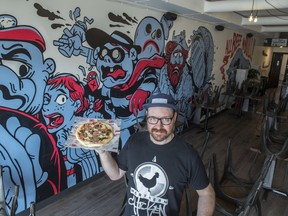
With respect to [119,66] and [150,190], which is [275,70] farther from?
[150,190]

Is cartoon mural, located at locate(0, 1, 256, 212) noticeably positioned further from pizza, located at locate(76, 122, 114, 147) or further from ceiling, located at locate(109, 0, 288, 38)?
pizza, located at locate(76, 122, 114, 147)

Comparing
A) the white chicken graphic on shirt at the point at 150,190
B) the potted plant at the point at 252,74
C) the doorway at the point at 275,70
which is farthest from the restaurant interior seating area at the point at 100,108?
the doorway at the point at 275,70

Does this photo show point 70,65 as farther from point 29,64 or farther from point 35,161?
point 35,161

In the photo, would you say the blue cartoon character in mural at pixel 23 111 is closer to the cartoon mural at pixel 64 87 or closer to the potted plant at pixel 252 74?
the cartoon mural at pixel 64 87

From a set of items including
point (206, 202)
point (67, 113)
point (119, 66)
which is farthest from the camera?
point (119, 66)

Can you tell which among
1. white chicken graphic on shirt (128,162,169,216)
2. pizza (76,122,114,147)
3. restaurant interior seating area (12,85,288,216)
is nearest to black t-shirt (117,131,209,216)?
white chicken graphic on shirt (128,162,169,216)

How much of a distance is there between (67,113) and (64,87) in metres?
0.32

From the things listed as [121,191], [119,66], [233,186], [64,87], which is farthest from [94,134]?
[119,66]

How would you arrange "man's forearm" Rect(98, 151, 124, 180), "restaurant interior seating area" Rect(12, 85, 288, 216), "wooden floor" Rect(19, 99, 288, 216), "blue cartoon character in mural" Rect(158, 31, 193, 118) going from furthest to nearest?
"blue cartoon character in mural" Rect(158, 31, 193, 118) < "wooden floor" Rect(19, 99, 288, 216) < "restaurant interior seating area" Rect(12, 85, 288, 216) < "man's forearm" Rect(98, 151, 124, 180)

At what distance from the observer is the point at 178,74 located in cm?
466

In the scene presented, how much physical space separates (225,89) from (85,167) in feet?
17.3

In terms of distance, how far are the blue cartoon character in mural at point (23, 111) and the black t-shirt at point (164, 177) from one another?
144 centimetres

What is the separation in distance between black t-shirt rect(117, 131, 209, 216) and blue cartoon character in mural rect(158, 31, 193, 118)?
2.65 m

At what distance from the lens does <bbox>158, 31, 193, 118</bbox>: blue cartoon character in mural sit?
14.0ft
